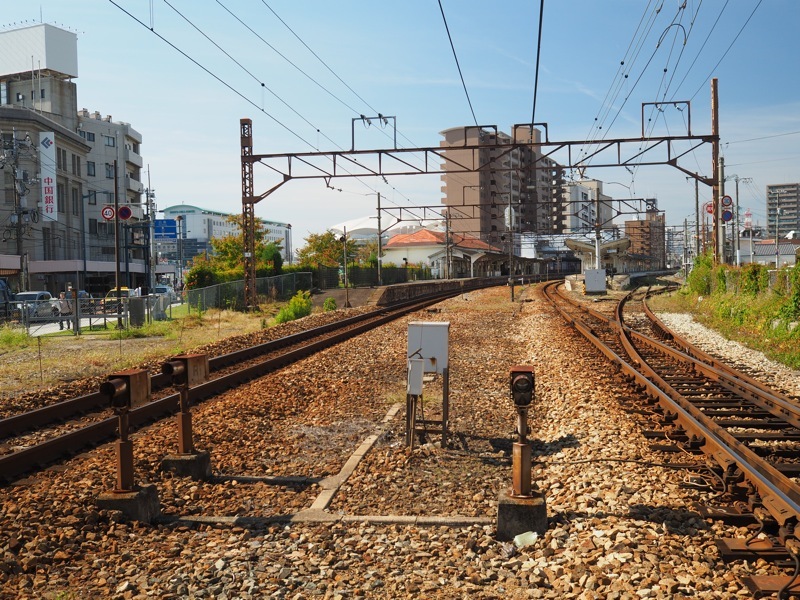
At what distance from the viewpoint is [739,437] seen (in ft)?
25.6

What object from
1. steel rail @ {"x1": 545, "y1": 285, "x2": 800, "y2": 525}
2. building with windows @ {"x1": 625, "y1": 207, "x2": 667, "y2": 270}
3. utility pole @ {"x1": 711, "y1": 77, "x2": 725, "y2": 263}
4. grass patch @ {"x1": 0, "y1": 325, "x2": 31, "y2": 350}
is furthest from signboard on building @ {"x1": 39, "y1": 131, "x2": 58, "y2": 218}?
steel rail @ {"x1": 545, "y1": 285, "x2": 800, "y2": 525}

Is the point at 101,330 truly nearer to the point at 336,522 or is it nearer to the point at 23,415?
the point at 23,415

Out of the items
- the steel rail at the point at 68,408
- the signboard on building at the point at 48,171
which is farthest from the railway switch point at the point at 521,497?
the signboard on building at the point at 48,171

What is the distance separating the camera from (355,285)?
5641cm

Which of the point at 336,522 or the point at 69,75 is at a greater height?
the point at 69,75

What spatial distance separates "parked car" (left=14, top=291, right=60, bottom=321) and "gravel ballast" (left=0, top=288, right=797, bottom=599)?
20.0 m

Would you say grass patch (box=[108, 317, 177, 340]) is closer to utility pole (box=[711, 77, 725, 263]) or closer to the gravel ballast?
the gravel ballast

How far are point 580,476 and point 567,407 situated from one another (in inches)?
133

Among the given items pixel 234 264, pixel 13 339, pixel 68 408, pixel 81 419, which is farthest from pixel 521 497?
pixel 234 264

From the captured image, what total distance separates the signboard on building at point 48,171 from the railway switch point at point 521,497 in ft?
210

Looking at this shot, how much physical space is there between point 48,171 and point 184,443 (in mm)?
64162

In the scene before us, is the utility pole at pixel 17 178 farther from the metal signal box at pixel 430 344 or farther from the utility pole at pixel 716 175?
the metal signal box at pixel 430 344

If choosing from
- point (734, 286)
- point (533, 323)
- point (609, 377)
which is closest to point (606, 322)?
point (533, 323)

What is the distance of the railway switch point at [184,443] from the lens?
7.06 metres
